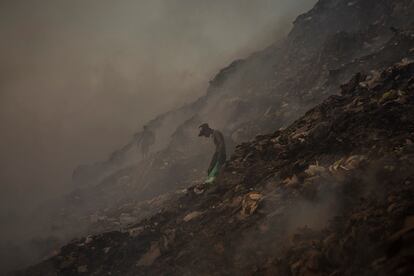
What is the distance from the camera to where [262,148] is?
1661cm

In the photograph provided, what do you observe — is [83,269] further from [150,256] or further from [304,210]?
[304,210]

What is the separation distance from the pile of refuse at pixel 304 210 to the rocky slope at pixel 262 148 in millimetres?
66

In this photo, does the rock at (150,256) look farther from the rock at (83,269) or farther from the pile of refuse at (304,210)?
the rock at (83,269)

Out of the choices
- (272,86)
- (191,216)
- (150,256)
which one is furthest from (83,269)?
(272,86)

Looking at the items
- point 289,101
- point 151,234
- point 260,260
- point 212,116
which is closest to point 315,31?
point 212,116

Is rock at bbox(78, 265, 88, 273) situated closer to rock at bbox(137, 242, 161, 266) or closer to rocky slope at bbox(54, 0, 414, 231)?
rock at bbox(137, 242, 161, 266)

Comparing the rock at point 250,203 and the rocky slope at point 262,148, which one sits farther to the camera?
the rock at point 250,203

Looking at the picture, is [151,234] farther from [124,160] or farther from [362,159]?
[124,160]

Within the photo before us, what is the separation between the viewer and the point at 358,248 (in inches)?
289

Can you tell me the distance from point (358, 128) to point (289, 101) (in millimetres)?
19475

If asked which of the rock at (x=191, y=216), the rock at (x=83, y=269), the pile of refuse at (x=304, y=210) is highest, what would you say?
the rock at (x=83, y=269)

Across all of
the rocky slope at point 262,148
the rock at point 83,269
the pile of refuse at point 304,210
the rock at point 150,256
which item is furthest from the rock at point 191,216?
the rock at point 83,269

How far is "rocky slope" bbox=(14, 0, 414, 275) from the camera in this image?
36.8 feet

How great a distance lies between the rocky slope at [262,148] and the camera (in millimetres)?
11208
